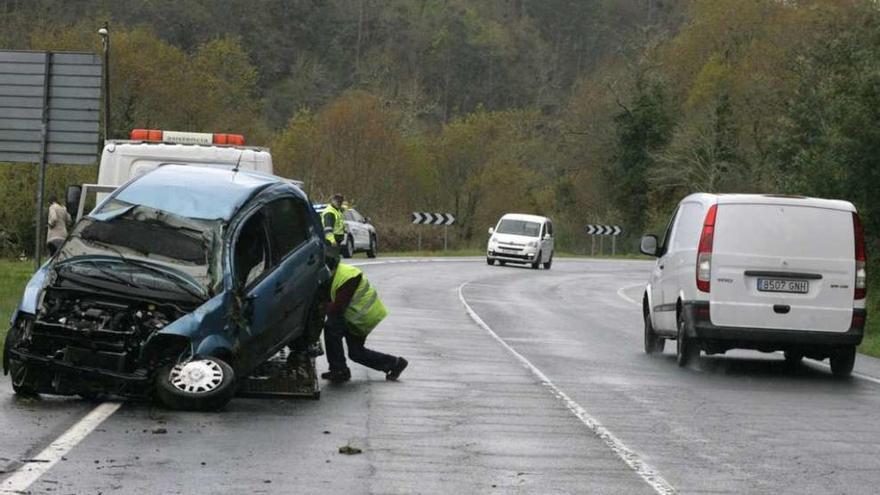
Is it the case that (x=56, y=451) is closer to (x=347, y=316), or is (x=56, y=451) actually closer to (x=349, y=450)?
(x=349, y=450)

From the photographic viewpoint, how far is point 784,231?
17.6m

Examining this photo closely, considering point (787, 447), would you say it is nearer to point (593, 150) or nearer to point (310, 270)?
point (310, 270)

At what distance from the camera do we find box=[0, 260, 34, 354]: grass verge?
20.0 metres

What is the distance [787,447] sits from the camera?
1175 centimetres

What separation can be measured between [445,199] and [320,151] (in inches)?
418

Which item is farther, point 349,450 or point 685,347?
point 685,347

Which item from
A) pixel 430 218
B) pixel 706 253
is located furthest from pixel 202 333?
pixel 430 218

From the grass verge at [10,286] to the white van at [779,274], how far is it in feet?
23.3

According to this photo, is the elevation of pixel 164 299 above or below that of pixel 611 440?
above

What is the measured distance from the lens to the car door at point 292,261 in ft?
44.0

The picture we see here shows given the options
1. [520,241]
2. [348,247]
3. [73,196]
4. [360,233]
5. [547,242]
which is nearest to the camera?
[73,196]

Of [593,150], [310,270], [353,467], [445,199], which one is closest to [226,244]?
[310,270]

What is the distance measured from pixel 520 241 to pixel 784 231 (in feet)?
120

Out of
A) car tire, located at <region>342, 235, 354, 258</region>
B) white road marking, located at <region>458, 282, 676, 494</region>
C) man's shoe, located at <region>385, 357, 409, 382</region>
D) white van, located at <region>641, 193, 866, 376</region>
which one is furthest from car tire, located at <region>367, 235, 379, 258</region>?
man's shoe, located at <region>385, 357, 409, 382</region>
